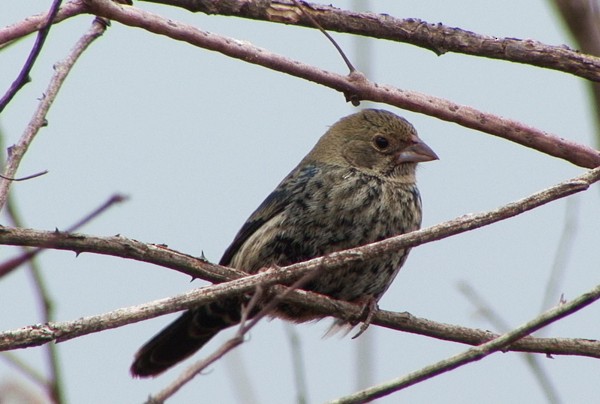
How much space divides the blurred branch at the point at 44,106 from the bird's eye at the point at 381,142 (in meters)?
2.29

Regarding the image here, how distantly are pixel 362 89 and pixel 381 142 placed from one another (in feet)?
6.72

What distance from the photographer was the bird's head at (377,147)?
18.6 feet

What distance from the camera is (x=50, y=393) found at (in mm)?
2172

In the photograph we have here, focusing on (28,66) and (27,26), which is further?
(27,26)

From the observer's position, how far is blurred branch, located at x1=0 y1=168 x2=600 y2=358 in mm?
2719

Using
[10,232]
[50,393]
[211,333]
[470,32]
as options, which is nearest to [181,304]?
[10,232]

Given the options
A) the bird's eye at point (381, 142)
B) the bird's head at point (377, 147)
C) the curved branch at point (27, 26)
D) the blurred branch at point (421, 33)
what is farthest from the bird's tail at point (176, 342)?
the curved branch at point (27, 26)

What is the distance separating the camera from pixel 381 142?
582 centimetres

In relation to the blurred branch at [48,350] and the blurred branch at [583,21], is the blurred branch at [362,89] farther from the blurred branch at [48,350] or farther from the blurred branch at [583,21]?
the blurred branch at [48,350]

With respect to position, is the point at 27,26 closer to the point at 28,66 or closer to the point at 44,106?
the point at 44,106

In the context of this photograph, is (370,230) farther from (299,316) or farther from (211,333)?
(211,333)

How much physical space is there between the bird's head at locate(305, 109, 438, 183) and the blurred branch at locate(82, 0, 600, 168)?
161cm

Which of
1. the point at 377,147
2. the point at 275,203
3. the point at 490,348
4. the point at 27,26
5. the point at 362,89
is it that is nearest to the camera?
the point at 490,348

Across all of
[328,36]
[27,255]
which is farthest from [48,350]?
[328,36]
